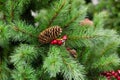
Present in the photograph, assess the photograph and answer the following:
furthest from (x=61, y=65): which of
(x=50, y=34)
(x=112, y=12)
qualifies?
(x=112, y=12)

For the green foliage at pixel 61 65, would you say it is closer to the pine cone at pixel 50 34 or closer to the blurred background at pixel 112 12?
the pine cone at pixel 50 34

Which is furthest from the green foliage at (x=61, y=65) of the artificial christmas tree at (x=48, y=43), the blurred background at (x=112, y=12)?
the blurred background at (x=112, y=12)

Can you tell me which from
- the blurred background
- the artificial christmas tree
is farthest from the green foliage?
the blurred background

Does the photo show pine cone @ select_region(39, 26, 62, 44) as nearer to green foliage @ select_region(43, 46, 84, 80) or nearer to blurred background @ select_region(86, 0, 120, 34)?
green foliage @ select_region(43, 46, 84, 80)

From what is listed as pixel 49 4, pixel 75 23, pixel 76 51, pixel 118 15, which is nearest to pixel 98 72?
pixel 76 51

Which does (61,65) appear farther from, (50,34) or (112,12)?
(112,12)

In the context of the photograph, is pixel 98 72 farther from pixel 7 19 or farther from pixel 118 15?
pixel 118 15

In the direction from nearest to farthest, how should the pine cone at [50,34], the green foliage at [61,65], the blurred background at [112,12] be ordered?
1. the green foliage at [61,65]
2. the pine cone at [50,34]
3. the blurred background at [112,12]
